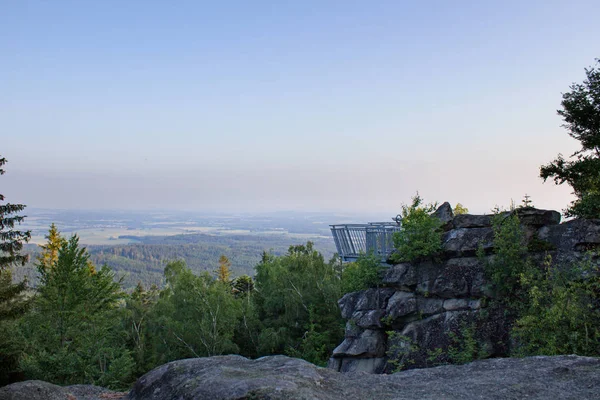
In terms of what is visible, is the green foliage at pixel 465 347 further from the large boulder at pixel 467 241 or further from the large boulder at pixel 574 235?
the large boulder at pixel 574 235

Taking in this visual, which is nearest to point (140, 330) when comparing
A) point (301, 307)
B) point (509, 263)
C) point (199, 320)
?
point (199, 320)

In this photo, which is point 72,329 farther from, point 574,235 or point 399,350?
point 574,235

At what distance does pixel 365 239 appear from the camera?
17.1 meters

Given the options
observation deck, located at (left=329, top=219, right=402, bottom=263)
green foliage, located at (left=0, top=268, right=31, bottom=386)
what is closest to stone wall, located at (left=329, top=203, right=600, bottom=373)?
observation deck, located at (left=329, top=219, right=402, bottom=263)

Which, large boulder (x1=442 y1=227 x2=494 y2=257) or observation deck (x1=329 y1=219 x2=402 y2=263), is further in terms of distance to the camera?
observation deck (x1=329 y1=219 x2=402 y2=263)

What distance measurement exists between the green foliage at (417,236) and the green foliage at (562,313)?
293 centimetres

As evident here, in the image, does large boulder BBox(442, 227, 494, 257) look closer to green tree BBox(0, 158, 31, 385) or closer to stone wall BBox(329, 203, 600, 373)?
stone wall BBox(329, 203, 600, 373)

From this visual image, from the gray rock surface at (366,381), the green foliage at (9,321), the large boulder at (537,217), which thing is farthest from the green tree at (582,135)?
the green foliage at (9,321)

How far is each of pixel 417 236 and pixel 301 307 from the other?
33.6 ft

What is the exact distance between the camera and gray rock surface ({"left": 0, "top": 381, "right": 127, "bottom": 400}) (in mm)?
9633

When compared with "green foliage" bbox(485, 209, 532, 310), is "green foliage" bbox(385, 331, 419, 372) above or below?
below

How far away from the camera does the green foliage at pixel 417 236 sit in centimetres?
1481

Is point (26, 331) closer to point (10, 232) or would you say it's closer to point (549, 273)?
point (10, 232)

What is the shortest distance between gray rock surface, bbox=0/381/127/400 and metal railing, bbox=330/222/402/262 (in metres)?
9.00
